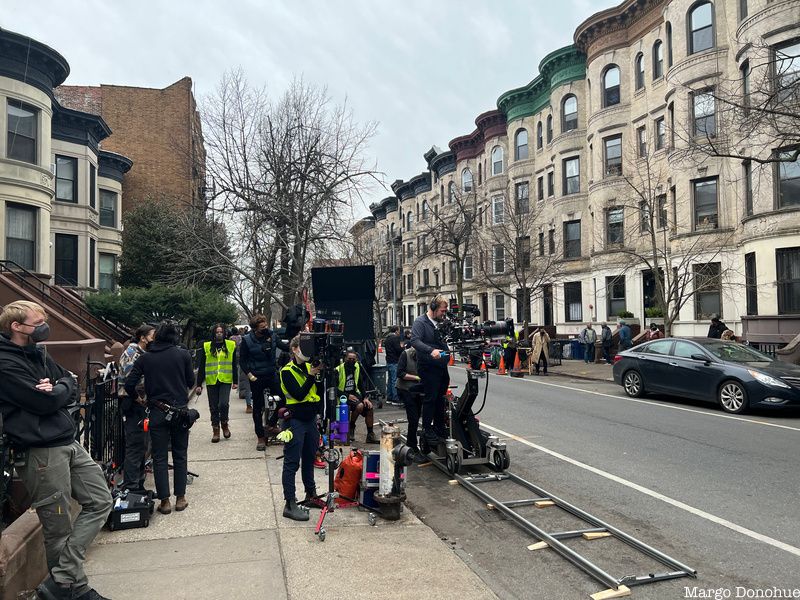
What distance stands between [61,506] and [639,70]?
28443 millimetres

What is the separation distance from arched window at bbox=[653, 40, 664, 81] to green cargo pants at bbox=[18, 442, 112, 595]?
26.5 meters

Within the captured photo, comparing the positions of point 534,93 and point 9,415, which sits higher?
point 534,93

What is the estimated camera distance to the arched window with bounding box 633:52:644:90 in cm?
2608

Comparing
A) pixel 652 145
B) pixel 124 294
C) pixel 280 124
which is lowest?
pixel 124 294

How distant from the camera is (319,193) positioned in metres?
15.1

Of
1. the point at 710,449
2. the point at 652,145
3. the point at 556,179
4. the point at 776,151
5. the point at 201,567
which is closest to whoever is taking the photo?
the point at 201,567

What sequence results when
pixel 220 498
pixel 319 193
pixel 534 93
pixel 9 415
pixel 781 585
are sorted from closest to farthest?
pixel 9 415, pixel 781 585, pixel 220 498, pixel 319 193, pixel 534 93

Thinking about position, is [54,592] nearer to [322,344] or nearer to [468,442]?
[322,344]

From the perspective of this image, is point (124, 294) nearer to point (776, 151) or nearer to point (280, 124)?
point (280, 124)

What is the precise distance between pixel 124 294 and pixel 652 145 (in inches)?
847

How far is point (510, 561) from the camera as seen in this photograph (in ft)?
15.3

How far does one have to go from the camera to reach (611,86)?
90.8 ft

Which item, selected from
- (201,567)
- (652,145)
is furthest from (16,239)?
(652,145)

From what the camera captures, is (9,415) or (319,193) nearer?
(9,415)
